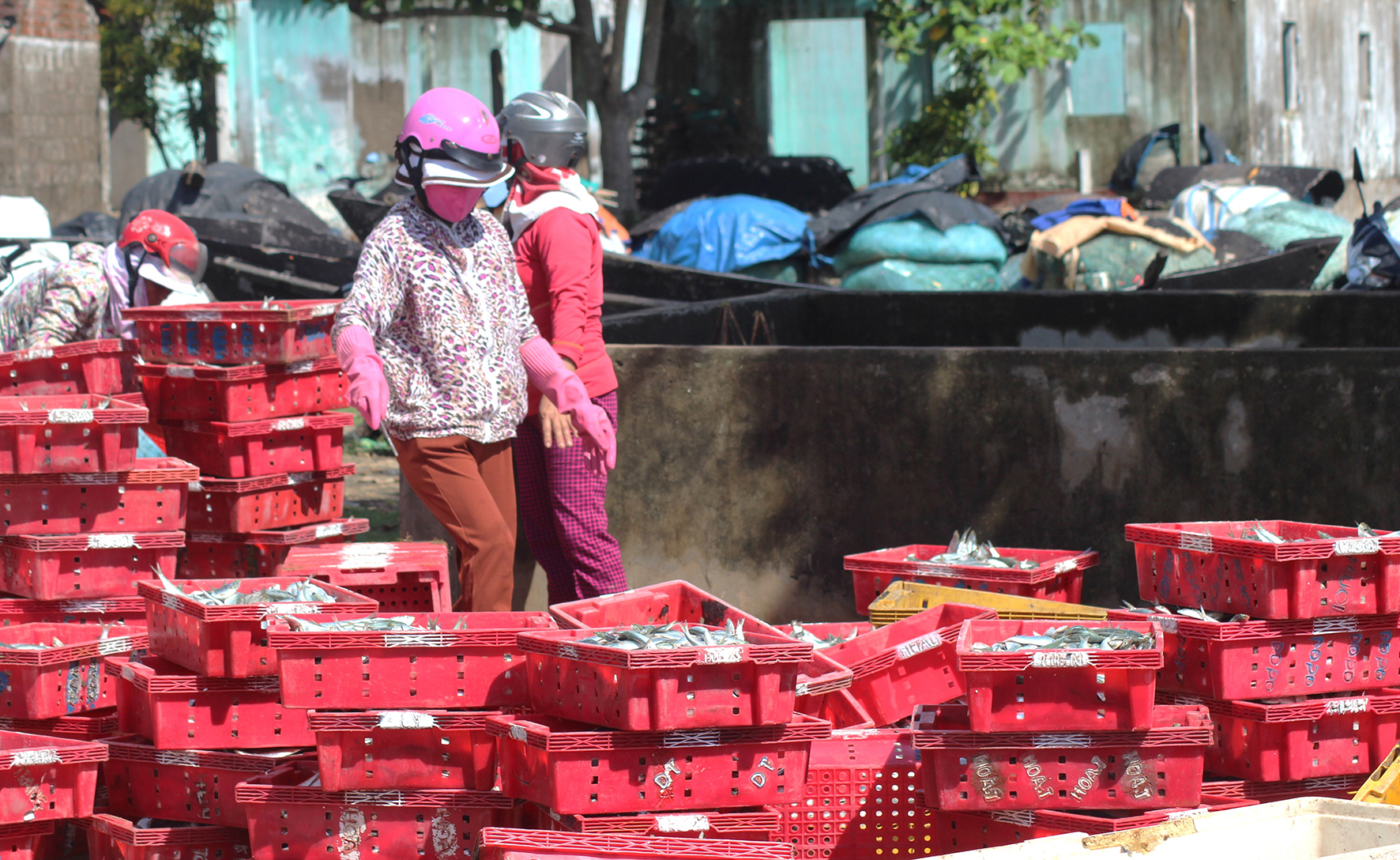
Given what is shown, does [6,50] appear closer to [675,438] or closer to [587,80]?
[587,80]

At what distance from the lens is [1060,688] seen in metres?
3.57

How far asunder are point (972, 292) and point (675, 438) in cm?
328

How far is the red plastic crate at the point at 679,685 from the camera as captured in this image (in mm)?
3305

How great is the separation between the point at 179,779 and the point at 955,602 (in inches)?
91.1

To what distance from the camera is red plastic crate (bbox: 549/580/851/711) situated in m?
3.92

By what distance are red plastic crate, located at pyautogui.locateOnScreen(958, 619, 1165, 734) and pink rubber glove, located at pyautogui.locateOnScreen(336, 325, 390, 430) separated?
172cm

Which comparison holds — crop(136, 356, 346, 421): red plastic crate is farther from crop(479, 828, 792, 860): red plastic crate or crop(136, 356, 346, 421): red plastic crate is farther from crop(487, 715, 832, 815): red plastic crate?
crop(479, 828, 792, 860): red plastic crate

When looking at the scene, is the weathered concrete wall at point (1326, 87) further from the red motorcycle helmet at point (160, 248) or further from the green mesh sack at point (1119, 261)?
the red motorcycle helmet at point (160, 248)

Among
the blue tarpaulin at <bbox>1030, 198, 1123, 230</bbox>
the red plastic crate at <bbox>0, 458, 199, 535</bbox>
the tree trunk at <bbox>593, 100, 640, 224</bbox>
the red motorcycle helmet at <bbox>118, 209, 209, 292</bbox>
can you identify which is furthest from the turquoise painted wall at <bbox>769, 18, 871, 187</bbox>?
the red plastic crate at <bbox>0, 458, 199, 535</bbox>

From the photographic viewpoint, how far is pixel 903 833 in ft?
12.7

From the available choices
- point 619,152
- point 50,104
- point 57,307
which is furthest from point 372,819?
point 50,104

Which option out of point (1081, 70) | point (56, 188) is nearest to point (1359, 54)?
point (1081, 70)

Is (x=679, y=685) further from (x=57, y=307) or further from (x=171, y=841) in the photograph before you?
(x=57, y=307)

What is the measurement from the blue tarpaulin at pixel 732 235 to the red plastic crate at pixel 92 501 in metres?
8.36
